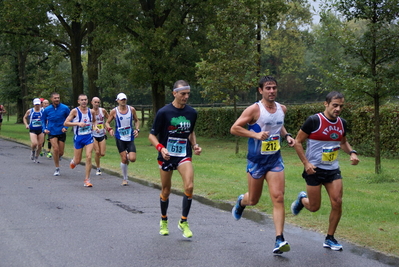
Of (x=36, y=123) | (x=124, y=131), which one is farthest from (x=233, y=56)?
(x=124, y=131)

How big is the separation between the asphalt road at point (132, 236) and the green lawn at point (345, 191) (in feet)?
1.50

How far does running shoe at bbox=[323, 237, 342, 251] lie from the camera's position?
664cm

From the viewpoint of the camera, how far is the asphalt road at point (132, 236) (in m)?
6.17

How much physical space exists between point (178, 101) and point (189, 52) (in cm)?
2216

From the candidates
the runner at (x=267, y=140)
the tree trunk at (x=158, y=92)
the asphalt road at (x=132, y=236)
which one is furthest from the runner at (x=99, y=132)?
the tree trunk at (x=158, y=92)

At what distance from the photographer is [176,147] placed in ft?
24.2

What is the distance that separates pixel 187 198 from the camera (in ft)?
24.1

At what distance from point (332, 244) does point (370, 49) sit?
8.18 meters

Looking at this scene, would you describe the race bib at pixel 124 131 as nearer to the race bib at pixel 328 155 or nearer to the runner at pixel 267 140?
the runner at pixel 267 140

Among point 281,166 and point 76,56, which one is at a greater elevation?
point 76,56

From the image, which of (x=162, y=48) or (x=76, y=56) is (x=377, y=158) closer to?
(x=162, y=48)

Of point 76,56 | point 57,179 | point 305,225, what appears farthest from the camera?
point 76,56

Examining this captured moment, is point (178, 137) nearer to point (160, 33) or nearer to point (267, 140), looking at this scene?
point (267, 140)

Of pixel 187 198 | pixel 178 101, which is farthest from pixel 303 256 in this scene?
pixel 178 101
